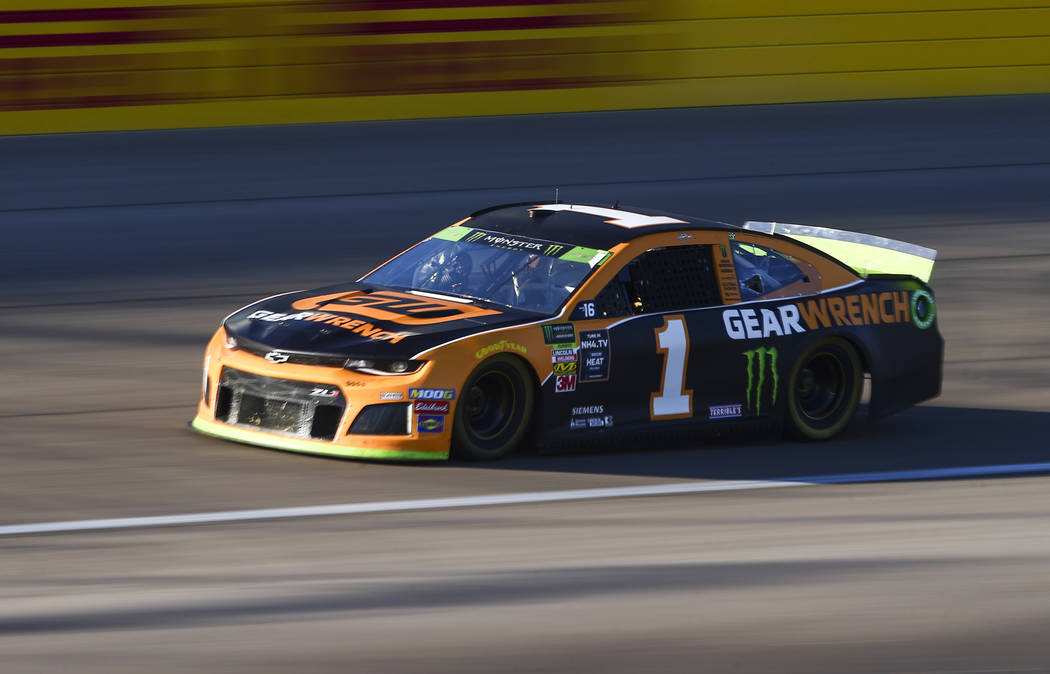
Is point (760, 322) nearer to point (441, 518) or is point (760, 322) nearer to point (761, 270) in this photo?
point (761, 270)

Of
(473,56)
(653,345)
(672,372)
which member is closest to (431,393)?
(653,345)

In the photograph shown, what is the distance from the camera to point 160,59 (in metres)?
20.0

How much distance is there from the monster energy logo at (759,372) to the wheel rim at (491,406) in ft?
4.74

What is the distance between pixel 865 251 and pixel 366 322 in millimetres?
3483

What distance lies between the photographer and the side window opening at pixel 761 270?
30.9 feet

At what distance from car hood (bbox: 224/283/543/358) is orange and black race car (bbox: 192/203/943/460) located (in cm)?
1

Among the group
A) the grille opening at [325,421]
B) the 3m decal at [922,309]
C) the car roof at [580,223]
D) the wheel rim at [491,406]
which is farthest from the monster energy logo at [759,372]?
the grille opening at [325,421]

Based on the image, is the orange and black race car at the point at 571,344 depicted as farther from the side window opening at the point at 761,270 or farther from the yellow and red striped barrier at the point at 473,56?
the yellow and red striped barrier at the point at 473,56

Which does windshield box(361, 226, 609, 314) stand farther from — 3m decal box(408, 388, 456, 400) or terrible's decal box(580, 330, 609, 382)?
3m decal box(408, 388, 456, 400)

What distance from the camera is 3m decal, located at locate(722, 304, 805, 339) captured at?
363 inches

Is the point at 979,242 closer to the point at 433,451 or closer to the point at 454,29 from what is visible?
the point at 454,29

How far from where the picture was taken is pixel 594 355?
8758mm

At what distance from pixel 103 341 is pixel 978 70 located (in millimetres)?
15206

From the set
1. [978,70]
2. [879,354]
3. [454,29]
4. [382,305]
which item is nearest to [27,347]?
[382,305]
